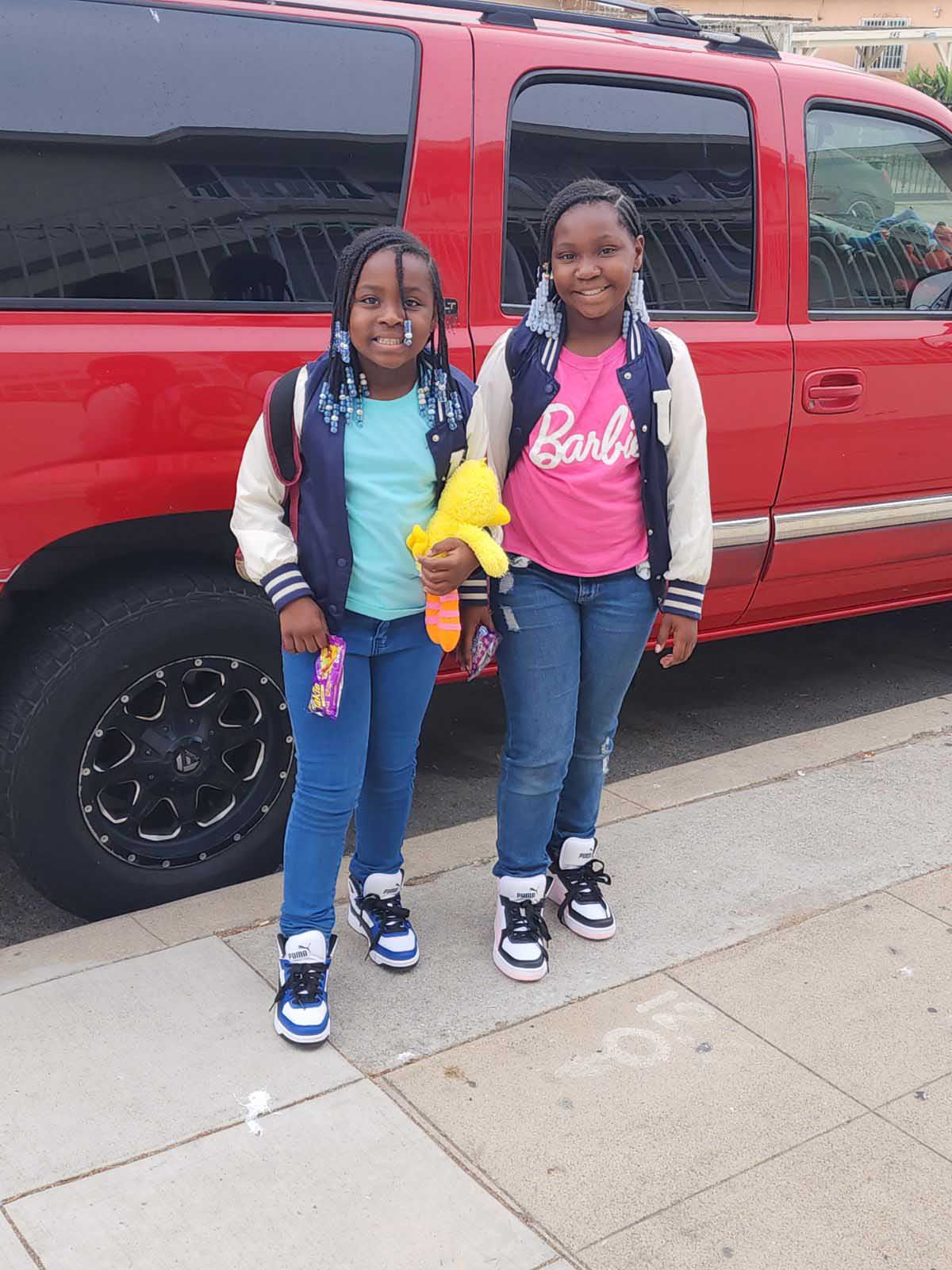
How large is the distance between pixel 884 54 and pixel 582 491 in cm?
4860

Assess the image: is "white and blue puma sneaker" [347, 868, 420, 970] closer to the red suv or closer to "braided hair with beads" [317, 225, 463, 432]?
the red suv

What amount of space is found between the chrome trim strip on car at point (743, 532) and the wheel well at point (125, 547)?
1471mm

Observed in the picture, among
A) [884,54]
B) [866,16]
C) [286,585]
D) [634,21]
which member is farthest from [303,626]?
[884,54]

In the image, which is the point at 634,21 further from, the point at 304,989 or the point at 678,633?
the point at 304,989

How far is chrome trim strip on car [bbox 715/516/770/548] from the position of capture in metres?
4.02

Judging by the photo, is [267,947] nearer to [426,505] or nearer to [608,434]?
[426,505]

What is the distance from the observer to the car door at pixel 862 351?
4.08 metres

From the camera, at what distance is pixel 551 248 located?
2801mm

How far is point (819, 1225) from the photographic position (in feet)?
7.59

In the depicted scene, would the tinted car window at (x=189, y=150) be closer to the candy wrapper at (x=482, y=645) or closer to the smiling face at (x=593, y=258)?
the smiling face at (x=593, y=258)

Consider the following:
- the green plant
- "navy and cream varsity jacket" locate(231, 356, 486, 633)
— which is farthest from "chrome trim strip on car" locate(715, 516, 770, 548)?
the green plant

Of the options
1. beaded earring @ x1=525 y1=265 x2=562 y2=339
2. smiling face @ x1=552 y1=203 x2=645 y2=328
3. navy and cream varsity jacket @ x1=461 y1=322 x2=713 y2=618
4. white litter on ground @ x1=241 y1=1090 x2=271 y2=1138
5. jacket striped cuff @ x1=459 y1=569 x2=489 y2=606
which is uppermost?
smiling face @ x1=552 y1=203 x2=645 y2=328

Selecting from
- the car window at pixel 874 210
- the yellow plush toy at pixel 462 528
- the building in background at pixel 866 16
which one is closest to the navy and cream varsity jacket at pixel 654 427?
the yellow plush toy at pixel 462 528

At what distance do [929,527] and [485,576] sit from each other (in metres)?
2.32
